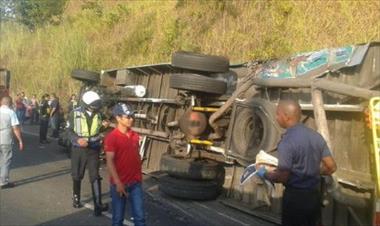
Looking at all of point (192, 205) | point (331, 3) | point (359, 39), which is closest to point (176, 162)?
point (192, 205)

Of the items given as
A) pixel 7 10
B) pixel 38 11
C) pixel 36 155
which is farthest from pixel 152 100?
pixel 7 10

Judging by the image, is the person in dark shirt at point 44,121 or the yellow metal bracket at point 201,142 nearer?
the yellow metal bracket at point 201,142

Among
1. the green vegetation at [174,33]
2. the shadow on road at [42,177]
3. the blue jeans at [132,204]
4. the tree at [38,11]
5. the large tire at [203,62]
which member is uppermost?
the tree at [38,11]

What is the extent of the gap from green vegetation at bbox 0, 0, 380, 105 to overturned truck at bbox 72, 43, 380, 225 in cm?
338

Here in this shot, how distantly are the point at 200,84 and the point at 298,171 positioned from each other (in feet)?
15.9

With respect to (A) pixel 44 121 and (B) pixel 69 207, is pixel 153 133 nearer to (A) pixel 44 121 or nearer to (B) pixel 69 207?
(B) pixel 69 207

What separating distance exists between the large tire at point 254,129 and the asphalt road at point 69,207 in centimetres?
99

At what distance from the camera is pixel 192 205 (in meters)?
8.97

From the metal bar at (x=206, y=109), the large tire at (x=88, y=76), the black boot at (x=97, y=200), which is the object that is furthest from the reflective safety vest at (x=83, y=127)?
the large tire at (x=88, y=76)

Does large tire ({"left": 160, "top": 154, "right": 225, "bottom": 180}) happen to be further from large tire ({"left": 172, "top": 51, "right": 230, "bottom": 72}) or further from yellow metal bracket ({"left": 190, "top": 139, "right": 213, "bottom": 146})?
large tire ({"left": 172, "top": 51, "right": 230, "bottom": 72})

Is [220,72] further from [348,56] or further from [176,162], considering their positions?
[348,56]

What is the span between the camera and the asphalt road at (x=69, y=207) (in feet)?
25.6

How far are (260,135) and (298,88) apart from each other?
1.27 m

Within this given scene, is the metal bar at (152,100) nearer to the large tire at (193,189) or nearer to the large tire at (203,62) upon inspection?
the large tire at (203,62)
